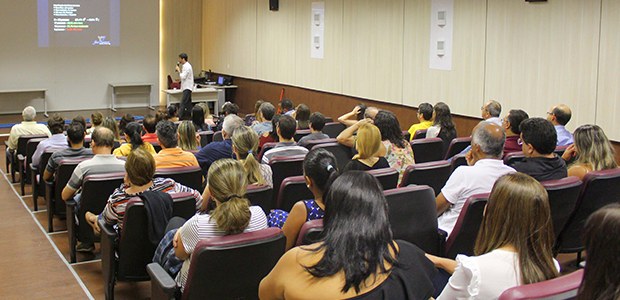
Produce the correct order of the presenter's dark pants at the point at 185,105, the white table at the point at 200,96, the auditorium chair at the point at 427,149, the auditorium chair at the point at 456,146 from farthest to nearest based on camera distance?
the white table at the point at 200,96, the presenter's dark pants at the point at 185,105, the auditorium chair at the point at 456,146, the auditorium chair at the point at 427,149

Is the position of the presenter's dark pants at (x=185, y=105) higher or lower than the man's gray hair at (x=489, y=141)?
lower

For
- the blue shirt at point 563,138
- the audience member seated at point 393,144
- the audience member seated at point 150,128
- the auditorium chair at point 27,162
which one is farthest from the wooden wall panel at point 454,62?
the auditorium chair at point 27,162

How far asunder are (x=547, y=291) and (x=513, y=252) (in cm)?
38

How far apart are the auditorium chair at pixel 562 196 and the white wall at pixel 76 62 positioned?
13058 millimetres

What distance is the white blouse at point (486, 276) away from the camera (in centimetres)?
242

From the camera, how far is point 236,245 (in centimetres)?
320

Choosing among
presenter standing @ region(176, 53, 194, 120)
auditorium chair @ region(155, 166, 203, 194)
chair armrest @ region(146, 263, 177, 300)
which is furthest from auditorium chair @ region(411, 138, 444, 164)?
presenter standing @ region(176, 53, 194, 120)

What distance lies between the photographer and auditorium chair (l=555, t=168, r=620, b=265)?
4543mm

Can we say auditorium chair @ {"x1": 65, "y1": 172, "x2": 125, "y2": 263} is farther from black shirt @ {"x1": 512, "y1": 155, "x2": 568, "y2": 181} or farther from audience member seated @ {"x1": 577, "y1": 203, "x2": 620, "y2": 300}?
audience member seated @ {"x1": 577, "y1": 203, "x2": 620, "y2": 300}

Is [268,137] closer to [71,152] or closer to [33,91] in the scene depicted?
[71,152]

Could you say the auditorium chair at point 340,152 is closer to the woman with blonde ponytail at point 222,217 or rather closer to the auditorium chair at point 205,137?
the auditorium chair at point 205,137

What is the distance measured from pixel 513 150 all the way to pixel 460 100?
3.73 m

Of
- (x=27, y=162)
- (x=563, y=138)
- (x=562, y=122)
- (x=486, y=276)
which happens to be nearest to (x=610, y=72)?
(x=562, y=122)

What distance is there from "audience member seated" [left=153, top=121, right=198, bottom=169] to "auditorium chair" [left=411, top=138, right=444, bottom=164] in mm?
2184
